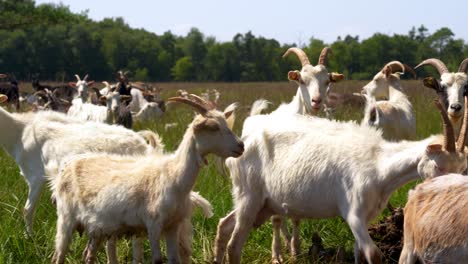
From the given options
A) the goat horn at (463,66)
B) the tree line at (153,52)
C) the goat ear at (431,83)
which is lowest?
the tree line at (153,52)

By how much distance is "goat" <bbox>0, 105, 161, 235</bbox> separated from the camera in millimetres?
7578

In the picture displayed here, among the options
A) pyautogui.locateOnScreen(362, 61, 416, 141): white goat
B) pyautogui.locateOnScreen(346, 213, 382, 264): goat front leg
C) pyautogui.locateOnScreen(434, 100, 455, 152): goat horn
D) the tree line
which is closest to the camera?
pyautogui.locateOnScreen(434, 100, 455, 152): goat horn

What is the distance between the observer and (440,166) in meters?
5.24

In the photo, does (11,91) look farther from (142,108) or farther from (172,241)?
(172,241)

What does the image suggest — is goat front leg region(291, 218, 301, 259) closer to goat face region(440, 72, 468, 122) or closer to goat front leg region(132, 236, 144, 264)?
goat front leg region(132, 236, 144, 264)

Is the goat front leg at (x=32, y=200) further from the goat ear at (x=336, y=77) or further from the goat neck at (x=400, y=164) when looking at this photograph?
the goat neck at (x=400, y=164)

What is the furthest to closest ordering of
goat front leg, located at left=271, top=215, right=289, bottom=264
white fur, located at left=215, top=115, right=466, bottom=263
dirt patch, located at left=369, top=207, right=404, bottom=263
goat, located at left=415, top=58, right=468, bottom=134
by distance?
1. goat, located at left=415, top=58, right=468, bottom=134
2. goat front leg, located at left=271, top=215, right=289, bottom=264
3. dirt patch, located at left=369, top=207, right=404, bottom=263
4. white fur, located at left=215, top=115, right=466, bottom=263

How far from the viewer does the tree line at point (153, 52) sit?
28.0 meters

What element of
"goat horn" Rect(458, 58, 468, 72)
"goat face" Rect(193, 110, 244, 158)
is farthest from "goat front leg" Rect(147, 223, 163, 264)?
"goat horn" Rect(458, 58, 468, 72)

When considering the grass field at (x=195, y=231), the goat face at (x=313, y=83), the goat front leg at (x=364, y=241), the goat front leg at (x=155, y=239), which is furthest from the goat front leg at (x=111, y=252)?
the goat face at (x=313, y=83)

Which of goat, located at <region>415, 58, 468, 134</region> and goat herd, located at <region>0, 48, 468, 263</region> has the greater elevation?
goat, located at <region>415, 58, 468, 134</region>

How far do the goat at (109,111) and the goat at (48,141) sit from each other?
18.1ft

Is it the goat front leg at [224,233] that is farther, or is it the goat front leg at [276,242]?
the goat front leg at [276,242]

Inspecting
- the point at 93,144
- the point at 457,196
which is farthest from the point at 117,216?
the point at 457,196
